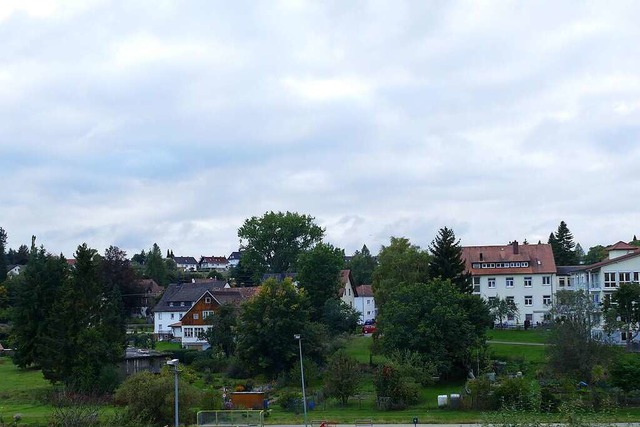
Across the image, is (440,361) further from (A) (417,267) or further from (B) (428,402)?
(A) (417,267)

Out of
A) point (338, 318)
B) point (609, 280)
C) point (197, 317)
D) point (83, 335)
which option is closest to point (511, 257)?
point (609, 280)

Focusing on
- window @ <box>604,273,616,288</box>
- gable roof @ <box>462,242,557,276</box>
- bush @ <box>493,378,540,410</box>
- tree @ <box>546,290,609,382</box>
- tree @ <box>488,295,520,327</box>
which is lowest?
bush @ <box>493,378,540,410</box>

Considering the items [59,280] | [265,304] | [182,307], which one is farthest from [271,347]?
[182,307]

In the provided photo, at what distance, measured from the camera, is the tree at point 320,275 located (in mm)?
87125

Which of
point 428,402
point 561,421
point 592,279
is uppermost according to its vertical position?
point 592,279

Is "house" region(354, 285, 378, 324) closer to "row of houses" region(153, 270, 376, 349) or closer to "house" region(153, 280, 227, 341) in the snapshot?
"row of houses" region(153, 270, 376, 349)

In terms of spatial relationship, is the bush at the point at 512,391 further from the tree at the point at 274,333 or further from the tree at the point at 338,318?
the tree at the point at 338,318

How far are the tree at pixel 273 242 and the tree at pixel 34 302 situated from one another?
58001mm

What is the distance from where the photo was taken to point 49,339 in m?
55.7

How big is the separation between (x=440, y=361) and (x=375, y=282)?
21.1m

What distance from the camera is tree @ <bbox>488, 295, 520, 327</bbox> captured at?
2990 inches

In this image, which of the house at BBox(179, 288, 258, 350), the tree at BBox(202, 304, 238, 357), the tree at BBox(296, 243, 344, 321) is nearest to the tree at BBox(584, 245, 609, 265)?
the tree at BBox(296, 243, 344, 321)

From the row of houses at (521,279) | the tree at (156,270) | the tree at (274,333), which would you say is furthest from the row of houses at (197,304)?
the tree at (156,270)

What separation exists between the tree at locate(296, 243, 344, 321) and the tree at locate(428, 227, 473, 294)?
21033mm
